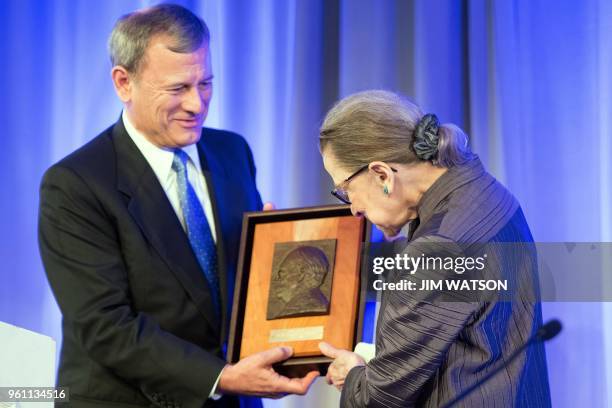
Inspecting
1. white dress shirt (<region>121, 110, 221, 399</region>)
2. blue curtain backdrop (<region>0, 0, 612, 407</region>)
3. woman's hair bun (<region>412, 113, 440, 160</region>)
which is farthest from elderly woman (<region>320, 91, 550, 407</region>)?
blue curtain backdrop (<region>0, 0, 612, 407</region>)

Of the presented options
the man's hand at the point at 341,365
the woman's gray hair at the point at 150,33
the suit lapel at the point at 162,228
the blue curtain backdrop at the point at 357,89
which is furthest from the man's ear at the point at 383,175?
the blue curtain backdrop at the point at 357,89

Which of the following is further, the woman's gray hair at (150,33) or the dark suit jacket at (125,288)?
the woman's gray hair at (150,33)

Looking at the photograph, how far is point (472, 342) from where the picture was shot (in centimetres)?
182

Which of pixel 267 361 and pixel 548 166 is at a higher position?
pixel 548 166

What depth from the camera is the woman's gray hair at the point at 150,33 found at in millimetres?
2498

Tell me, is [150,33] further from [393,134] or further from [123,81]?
[393,134]

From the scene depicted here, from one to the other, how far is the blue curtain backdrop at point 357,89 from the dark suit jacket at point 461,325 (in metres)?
1.31

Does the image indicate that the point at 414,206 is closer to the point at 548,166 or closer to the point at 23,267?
the point at 548,166

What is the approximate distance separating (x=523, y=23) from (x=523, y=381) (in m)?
1.68

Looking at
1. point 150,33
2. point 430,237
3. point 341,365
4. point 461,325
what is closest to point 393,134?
point 430,237

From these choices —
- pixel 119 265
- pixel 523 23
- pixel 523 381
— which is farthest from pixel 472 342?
pixel 523 23

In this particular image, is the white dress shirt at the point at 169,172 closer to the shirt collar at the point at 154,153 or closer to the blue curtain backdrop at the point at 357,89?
the shirt collar at the point at 154,153

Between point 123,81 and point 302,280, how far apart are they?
26.4 inches

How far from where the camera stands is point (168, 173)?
8.35ft
